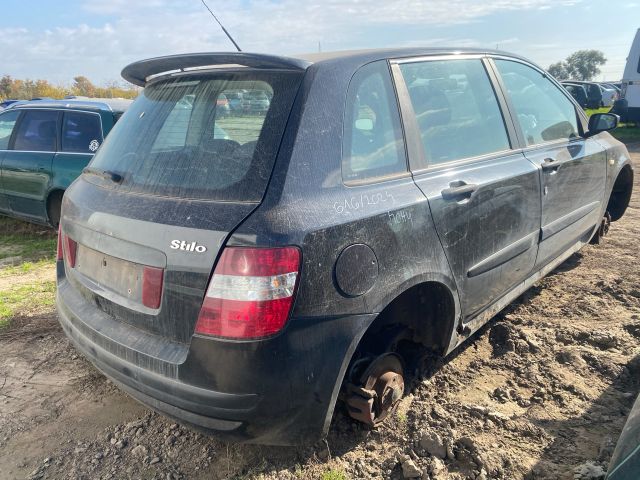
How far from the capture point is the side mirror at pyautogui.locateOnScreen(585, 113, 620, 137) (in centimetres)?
392

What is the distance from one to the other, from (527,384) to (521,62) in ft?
7.13

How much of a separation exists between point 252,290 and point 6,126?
6.49 metres

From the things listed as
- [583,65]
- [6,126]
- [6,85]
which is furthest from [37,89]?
[583,65]

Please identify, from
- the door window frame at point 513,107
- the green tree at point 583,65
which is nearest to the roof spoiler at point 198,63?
the door window frame at point 513,107

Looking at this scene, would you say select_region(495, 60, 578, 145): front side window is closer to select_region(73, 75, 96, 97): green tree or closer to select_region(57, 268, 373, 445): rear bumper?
select_region(57, 268, 373, 445): rear bumper

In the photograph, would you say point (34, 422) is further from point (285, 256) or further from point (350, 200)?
point (350, 200)

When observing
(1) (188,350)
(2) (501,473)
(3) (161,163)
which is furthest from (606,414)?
(3) (161,163)

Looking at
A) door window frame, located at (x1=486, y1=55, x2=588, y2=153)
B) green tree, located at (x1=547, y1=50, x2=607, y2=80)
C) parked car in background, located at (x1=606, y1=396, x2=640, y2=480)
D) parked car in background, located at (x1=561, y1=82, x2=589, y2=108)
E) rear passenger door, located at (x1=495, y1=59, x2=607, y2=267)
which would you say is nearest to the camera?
parked car in background, located at (x1=606, y1=396, x2=640, y2=480)

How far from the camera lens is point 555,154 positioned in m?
3.43

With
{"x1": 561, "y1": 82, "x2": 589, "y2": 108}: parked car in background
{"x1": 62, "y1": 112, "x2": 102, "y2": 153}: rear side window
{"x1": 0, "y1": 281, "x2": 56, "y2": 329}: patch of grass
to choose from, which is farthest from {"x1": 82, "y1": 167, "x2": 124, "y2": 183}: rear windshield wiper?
{"x1": 561, "y1": 82, "x2": 589, "y2": 108}: parked car in background

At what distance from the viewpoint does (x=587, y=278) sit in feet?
14.1

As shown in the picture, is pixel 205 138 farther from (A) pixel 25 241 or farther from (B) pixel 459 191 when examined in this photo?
(A) pixel 25 241

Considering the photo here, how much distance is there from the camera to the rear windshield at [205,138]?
1.94 m

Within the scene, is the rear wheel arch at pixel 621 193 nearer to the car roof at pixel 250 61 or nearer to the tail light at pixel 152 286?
the car roof at pixel 250 61
